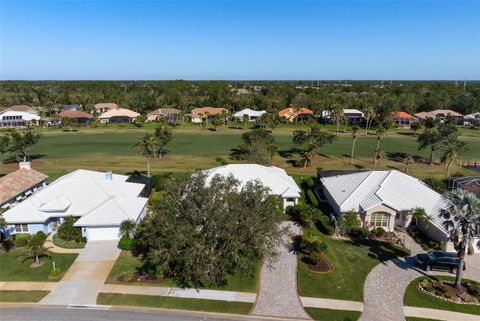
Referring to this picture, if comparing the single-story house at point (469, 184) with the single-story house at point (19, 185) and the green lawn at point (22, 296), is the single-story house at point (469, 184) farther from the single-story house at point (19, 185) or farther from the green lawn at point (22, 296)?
the single-story house at point (19, 185)

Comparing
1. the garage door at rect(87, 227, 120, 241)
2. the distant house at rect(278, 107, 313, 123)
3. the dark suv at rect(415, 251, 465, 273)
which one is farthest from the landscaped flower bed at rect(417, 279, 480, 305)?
the distant house at rect(278, 107, 313, 123)

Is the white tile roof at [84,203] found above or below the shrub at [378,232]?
above

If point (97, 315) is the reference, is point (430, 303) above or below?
above

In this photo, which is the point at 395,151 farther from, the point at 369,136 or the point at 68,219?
the point at 68,219

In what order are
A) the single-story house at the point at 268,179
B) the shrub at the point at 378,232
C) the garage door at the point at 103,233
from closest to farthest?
1. the garage door at the point at 103,233
2. the shrub at the point at 378,232
3. the single-story house at the point at 268,179

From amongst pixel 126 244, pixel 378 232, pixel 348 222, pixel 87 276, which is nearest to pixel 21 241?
A: pixel 87 276

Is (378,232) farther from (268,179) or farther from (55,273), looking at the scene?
(55,273)

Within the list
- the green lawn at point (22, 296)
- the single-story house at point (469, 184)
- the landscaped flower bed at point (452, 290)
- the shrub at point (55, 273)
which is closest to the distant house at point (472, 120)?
the single-story house at point (469, 184)
